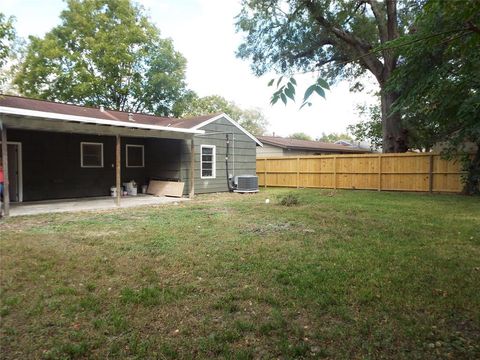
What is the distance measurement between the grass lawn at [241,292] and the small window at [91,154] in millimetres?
5950

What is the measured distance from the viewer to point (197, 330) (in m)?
2.57

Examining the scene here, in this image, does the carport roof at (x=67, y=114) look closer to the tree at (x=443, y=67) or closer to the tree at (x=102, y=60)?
the tree at (x=443, y=67)

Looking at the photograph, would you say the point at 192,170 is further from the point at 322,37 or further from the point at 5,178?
the point at 322,37

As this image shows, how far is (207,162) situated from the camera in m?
13.4

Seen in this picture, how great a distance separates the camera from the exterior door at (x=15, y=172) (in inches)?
406

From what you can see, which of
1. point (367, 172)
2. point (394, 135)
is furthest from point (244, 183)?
point (394, 135)

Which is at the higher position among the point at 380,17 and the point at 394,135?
the point at 380,17

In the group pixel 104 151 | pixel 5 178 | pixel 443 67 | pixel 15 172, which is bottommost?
pixel 5 178

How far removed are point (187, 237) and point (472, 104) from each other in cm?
423

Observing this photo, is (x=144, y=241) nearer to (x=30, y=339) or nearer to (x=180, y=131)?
(x=30, y=339)

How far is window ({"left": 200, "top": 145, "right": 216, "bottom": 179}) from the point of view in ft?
43.3

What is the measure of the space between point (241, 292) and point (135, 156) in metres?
11.3

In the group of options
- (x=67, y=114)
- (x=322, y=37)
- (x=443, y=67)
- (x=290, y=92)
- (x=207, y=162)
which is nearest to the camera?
(x=290, y=92)

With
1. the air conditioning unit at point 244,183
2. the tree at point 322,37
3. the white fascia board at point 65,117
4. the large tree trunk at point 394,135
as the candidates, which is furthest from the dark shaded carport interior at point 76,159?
the large tree trunk at point 394,135
